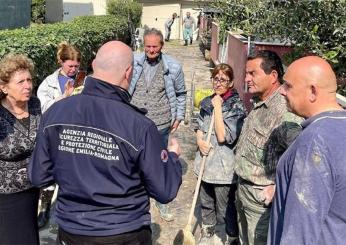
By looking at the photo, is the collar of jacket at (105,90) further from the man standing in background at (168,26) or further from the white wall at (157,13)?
the white wall at (157,13)

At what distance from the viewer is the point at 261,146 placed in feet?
10.4

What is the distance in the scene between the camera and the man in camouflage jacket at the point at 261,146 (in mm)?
3109

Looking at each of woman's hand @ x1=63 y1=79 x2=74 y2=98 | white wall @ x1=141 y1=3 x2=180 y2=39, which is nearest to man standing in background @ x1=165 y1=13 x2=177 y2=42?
white wall @ x1=141 y1=3 x2=180 y2=39

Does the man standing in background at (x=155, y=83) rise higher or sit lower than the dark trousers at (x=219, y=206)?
higher

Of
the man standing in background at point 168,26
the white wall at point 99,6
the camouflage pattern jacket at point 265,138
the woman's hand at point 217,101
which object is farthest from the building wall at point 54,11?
the camouflage pattern jacket at point 265,138

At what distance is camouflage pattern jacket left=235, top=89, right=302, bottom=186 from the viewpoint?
299cm

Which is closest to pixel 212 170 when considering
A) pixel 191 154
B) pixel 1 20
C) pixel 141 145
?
pixel 141 145

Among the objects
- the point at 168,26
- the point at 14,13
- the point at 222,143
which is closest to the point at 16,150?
the point at 222,143

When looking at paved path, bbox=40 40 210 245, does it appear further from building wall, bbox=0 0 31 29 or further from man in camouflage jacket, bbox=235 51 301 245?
building wall, bbox=0 0 31 29

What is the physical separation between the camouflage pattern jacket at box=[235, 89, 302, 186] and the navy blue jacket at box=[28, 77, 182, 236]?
0.83m

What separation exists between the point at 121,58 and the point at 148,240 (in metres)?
1.03

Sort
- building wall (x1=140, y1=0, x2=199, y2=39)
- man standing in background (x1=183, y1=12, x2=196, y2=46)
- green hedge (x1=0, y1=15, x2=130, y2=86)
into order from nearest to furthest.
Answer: green hedge (x1=0, y1=15, x2=130, y2=86)
man standing in background (x1=183, y1=12, x2=196, y2=46)
building wall (x1=140, y1=0, x2=199, y2=39)

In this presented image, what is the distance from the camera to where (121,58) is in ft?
8.15

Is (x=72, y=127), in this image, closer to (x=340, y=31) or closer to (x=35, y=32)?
(x=340, y=31)
